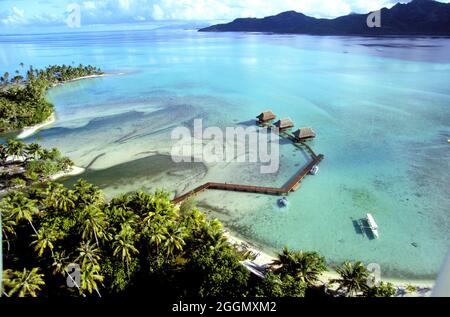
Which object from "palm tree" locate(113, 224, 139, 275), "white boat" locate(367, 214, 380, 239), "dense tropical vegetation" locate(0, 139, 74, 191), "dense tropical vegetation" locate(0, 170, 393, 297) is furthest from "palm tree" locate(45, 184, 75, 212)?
"white boat" locate(367, 214, 380, 239)

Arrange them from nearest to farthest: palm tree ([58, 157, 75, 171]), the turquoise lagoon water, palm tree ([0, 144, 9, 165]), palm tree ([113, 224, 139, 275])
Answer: palm tree ([113, 224, 139, 275]) < the turquoise lagoon water < palm tree ([58, 157, 75, 171]) < palm tree ([0, 144, 9, 165])

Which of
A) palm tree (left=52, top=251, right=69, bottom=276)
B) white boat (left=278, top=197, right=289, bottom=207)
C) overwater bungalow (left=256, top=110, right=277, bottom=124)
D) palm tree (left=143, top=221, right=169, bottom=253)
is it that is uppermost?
overwater bungalow (left=256, top=110, right=277, bottom=124)

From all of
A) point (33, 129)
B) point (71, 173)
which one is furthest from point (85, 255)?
point (33, 129)

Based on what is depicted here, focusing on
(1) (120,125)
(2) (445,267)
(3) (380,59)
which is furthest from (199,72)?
(2) (445,267)

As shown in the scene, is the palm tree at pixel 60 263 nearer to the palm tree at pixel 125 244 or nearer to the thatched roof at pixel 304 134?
the palm tree at pixel 125 244

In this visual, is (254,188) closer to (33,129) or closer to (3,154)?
A: (3,154)

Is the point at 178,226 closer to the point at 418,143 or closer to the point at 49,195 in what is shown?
the point at 49,195

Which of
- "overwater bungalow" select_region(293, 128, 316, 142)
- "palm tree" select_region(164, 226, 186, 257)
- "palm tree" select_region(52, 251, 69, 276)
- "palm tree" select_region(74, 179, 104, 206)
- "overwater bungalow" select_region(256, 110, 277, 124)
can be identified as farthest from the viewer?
"overwater bungalow" select_region(256, 110, 277, 124)

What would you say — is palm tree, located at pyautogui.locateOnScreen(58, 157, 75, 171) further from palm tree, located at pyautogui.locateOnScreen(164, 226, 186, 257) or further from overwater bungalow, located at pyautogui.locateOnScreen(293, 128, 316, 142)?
overwater bungalow, located at pyautogui.locateOnScreen(293, 128, 316, 142)
